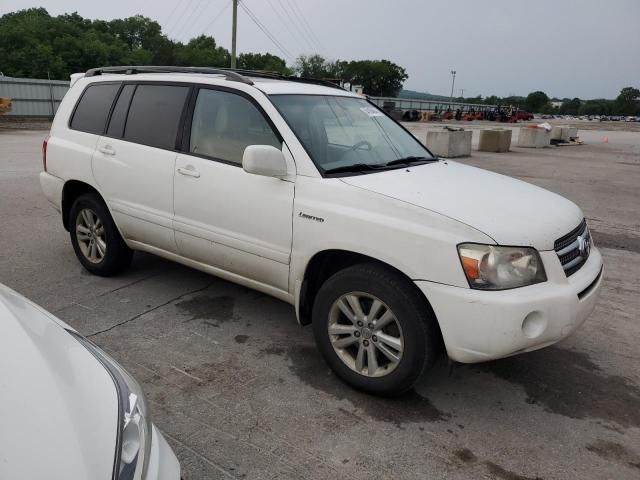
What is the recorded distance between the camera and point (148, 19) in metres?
104

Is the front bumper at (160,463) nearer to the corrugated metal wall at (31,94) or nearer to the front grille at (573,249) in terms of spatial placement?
the front grille at (573,249)

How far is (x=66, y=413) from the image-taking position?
1.58 metres

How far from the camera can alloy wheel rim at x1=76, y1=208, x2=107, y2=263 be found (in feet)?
15.8

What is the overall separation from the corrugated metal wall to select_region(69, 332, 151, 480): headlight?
96.4 ft

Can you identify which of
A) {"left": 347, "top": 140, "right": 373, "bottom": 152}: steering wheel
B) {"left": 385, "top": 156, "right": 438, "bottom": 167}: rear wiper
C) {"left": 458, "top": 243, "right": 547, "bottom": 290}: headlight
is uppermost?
{"left": 347, "top": 140, "right": 373, "bottom": 152}: steering wheel

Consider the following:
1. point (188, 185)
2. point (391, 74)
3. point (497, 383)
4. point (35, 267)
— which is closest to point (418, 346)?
point (497, 383)

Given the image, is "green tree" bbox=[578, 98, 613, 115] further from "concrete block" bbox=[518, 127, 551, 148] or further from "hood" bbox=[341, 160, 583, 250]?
"hood" bbox=[341, 160, 583, 250]

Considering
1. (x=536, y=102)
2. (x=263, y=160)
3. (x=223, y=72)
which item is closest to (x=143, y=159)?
(x=223, y=72)

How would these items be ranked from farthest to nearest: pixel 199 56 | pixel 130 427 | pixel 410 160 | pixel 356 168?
pixel 199 56 → pixel 410 160 → pixel 356 168 → pixel 130 427

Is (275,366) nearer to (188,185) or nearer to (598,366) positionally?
(188,185)

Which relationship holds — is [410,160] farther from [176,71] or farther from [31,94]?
[31,94]

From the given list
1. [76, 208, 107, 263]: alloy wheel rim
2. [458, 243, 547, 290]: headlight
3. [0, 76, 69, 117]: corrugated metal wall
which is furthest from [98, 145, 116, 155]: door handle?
[0, 76, 69, 117]: corrugated metal wall

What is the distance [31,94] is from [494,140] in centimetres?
2281

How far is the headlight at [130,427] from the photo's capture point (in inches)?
61.4
